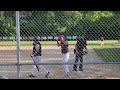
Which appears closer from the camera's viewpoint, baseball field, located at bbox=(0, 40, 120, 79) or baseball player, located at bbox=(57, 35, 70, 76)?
baseball player, located at bbox=(57, 35, 70, 76)

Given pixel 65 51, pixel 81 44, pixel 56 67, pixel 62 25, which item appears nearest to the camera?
pixel 62 25

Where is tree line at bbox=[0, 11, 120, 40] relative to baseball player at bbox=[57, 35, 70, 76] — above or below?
above

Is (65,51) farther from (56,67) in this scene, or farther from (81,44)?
(56,67)

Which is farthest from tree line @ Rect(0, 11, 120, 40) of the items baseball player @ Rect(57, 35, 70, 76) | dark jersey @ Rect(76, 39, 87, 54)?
baseball player @ Rect(57, 35, 70, 76)

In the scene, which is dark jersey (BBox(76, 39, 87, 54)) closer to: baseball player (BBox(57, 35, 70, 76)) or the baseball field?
baseball player (BBox(57, 35, 70, 76))

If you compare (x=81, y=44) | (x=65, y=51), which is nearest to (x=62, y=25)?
(x=81, y=44)

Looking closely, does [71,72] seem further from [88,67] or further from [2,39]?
[2,39]

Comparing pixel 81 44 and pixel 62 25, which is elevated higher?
pixel 62 25

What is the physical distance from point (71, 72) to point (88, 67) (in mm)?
1404

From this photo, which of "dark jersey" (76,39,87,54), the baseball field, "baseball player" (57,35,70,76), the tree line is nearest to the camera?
the tree line

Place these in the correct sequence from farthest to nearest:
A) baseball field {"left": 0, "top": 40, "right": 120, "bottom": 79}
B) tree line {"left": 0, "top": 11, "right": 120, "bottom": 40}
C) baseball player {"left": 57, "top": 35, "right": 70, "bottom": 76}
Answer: baseball field {"left": 0, "top": 40, "right": 120, "bottom": 79} → baseball player {"left": 57, "top": 35, "right": 70, "bottom": 76} → tree line {"left": 0, "top": 11, "right": 120, "bottom": 40}

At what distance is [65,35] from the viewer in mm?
8523

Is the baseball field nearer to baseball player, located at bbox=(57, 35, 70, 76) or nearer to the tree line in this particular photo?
baseball player, located at bbox=(57, 35, 70, 76)
